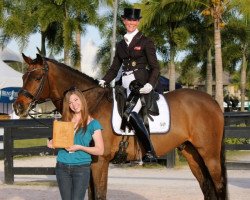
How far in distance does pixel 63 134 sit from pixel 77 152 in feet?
0.86

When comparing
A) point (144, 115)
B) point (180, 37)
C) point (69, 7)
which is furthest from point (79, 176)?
point (69, 7)

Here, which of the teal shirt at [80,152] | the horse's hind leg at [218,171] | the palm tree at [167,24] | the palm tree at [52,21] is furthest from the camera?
the palm tree at [52,21]

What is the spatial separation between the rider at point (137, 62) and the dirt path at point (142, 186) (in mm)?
3063

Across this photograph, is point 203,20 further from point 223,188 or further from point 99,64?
point 223,188

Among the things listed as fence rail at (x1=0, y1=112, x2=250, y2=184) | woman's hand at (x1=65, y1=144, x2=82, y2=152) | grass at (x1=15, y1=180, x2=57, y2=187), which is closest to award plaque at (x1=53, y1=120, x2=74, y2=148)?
woman's hand at (x1=65, y1=144, x2=82, y2=152)

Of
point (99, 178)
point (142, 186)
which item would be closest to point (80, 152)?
point (99, 178)

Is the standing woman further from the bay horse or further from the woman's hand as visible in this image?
the bay horse

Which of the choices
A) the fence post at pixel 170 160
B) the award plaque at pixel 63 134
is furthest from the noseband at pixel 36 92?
the fence post at pixel 170 160

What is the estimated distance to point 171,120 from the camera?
7879 mm

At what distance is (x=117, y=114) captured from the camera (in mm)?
7316

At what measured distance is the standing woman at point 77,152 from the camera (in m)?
5.51

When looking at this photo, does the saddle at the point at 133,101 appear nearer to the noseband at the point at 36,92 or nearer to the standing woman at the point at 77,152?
the noseband at the point at 36,92

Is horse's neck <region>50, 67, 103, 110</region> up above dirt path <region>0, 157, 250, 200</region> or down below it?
above

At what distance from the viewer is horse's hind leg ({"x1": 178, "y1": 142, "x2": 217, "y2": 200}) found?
8.14 m
